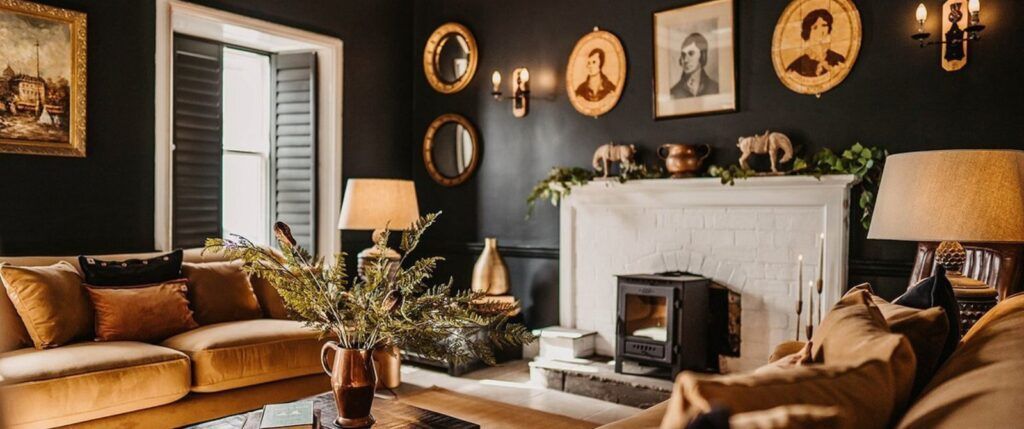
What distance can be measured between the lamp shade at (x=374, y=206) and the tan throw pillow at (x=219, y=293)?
827 millimetres

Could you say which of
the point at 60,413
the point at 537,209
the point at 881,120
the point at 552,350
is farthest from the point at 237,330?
the point at 881,120

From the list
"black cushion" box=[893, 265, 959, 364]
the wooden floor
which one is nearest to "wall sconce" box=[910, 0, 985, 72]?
"black cushion" box=[893, 265, 959, 364]

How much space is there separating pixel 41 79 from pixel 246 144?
1.50 m

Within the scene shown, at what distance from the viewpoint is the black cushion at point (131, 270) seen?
3238 mm

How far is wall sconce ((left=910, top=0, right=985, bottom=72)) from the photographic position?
133 inches

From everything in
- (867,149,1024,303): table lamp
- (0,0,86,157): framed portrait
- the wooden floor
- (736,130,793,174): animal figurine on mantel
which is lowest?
the wooden floor

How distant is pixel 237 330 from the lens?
10.8ft

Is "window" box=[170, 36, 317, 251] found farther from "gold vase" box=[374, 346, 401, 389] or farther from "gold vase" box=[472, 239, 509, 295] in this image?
"gold vase" box=[374, 346, 401, 389]

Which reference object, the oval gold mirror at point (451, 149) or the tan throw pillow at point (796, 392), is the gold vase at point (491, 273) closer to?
the oval gold mirror at point (451, 149)

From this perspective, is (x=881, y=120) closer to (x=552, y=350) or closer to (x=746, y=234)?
(x=746, y=234)

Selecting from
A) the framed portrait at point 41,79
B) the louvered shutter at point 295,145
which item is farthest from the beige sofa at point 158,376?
the louvered shutter at point 295,145

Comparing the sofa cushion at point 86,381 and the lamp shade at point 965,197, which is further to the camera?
the sofa cushion at point 86,381

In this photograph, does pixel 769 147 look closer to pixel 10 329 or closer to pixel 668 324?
pixel 668 324

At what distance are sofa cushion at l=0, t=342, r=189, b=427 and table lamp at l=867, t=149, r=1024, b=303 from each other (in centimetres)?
280
